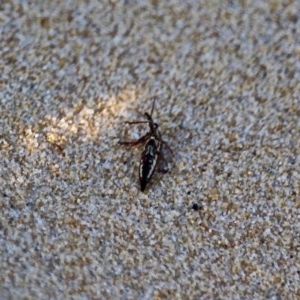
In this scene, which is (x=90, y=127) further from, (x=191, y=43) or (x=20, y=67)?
(x=191, y=43)

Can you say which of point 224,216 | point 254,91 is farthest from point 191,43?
point 224,216

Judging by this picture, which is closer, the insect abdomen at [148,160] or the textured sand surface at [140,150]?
the textured sand surface at [140,150]

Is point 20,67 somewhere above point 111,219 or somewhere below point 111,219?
above

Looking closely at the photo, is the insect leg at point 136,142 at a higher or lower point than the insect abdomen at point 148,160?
higher
